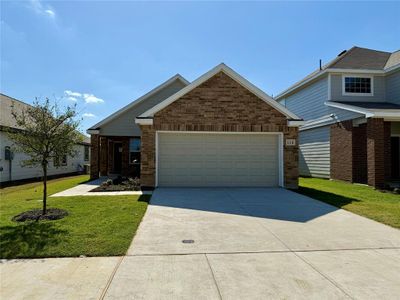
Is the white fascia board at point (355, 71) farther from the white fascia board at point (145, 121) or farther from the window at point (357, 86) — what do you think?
the white fascia board at point (145, 121)

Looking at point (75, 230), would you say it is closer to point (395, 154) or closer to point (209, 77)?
point (209, 77)

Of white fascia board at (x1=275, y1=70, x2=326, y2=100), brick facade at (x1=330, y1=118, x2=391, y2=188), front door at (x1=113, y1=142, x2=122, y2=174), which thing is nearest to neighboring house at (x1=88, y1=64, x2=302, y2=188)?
brick facade at (x1=330, y1=118, x2=391, y2=188)

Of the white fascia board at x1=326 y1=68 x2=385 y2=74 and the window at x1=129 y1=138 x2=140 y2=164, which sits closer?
the white fascia board at x1=326 y1=68 x2=385 y2=74

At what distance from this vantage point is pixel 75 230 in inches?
264

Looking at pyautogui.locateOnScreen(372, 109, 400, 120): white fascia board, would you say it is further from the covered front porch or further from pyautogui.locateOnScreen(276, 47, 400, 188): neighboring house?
the covered front porch

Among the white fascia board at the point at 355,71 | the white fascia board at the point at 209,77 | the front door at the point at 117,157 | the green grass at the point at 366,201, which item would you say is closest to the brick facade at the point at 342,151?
the green grass at the point at 366,201

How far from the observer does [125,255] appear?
5.31m

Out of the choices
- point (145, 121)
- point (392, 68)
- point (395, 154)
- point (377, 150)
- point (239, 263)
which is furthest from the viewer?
point (395, 154)

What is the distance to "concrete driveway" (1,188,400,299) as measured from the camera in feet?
13.3

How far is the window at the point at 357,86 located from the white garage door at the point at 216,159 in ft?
22.9

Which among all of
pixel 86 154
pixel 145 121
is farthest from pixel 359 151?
pixel 86 154

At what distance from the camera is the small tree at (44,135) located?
8.23m

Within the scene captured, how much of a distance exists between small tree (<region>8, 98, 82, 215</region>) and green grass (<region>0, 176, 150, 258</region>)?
1156 mm

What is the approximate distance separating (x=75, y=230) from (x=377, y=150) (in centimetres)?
1239
